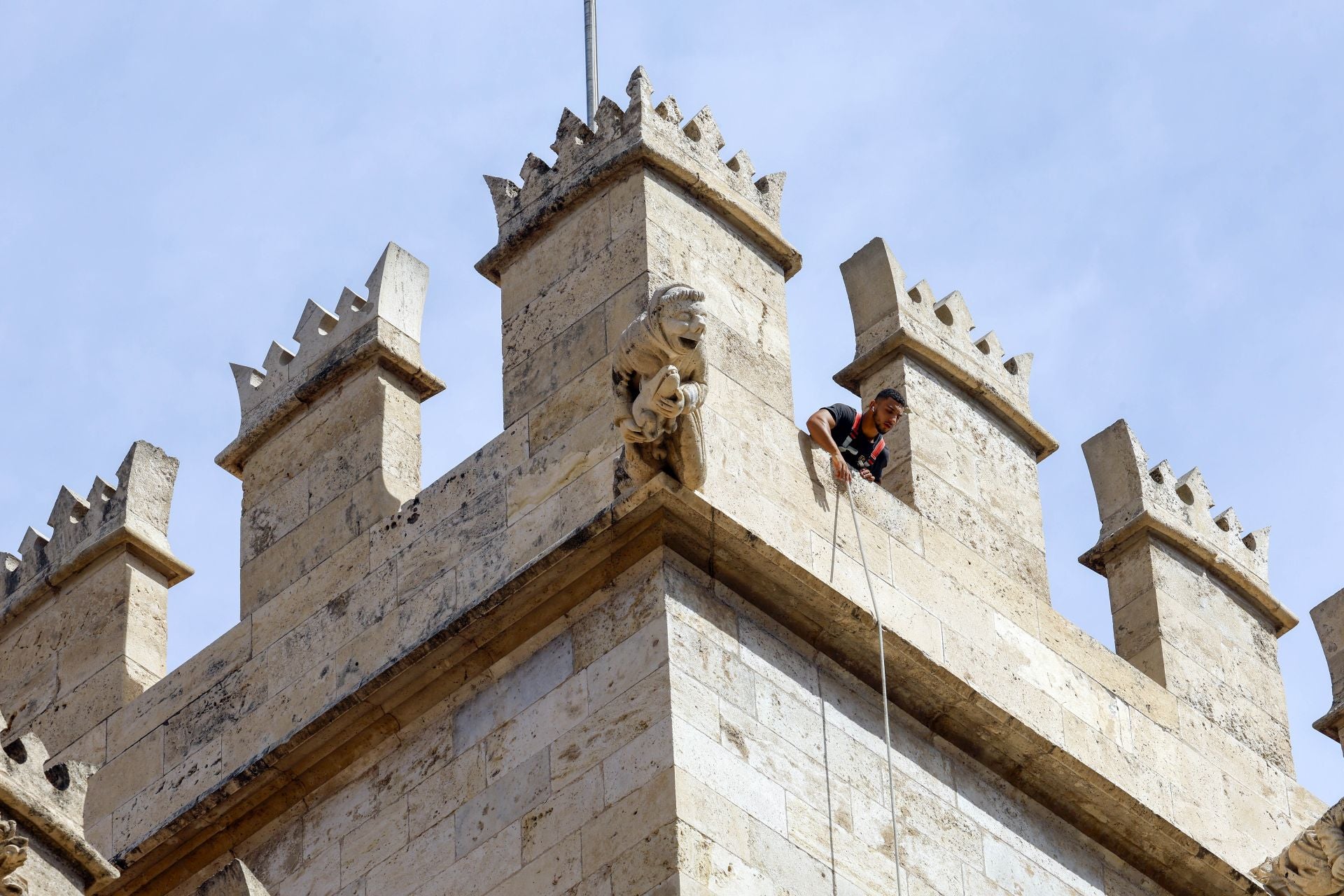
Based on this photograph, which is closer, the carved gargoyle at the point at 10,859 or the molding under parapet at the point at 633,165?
the carved gargoyle at the point at 10,859

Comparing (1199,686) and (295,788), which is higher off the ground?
(1199,686)

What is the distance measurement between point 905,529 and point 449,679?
85.1 inches

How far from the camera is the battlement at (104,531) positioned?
54.4 ft

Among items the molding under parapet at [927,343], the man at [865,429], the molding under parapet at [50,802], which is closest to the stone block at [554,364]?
the man at [865,429]

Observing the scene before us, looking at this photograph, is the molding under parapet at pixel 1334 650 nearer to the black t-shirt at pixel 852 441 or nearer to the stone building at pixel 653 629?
the stone building at pixel 653 629

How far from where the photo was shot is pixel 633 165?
15.2 m

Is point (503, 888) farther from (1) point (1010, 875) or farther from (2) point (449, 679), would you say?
(1) point (1010, 875)

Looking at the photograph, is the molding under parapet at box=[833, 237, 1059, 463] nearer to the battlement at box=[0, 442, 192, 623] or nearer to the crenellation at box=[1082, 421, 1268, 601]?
the crenellation at box=[1082, 421, 1268, 601]

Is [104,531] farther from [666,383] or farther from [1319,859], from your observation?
[1319,859]

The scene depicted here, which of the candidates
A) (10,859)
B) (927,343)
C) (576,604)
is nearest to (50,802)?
(10,859)

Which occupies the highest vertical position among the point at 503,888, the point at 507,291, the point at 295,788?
the point at 507,291

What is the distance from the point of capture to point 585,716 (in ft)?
44.9

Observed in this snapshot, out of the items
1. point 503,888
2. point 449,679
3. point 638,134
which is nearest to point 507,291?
point 638,134

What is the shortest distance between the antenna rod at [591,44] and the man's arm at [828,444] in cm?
379
